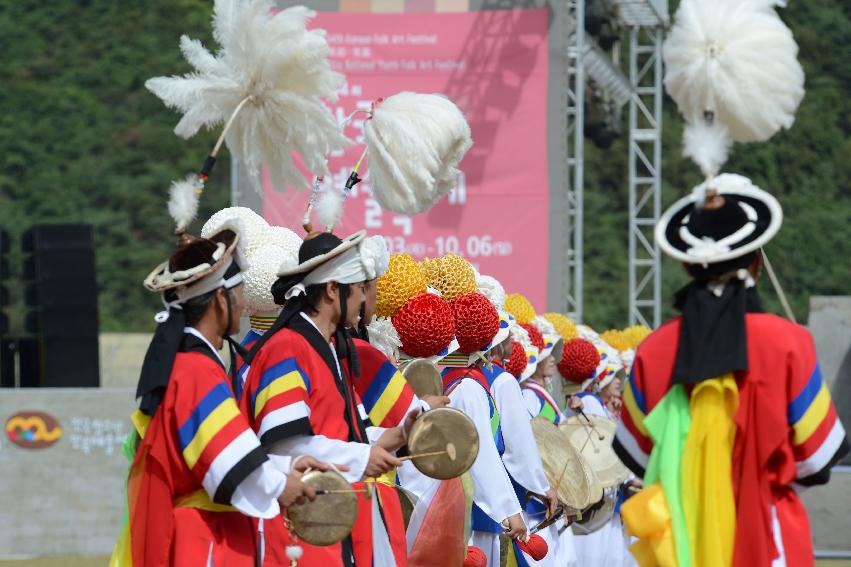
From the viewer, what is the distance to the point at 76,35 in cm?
4419

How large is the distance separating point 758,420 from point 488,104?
10195 mm

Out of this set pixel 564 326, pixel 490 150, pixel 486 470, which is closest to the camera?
pixel 486 470

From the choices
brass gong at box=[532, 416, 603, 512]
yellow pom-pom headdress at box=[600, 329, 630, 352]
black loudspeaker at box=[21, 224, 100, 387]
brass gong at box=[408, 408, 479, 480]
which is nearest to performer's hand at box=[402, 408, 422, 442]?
brass gong at box=[408, 408, 479, 480]

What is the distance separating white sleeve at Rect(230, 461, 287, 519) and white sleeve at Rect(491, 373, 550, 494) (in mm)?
2607

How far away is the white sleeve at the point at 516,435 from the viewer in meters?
7.06

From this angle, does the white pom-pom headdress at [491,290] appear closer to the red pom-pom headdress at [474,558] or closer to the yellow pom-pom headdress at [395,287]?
the yellow pom-pom headdress at [395,287]

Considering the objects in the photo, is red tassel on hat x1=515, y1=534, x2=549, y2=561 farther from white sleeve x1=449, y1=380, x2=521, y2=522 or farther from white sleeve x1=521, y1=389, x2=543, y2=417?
white sleeve x1=521, y1=389, x2=543, y2=417

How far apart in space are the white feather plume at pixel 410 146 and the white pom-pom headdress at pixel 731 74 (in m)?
1.41

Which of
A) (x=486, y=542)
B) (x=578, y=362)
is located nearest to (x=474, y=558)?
(x=486, y=542)

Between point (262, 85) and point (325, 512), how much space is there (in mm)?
1510

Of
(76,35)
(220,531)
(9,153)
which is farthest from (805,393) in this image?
(76,35)

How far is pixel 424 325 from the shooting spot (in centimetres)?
648

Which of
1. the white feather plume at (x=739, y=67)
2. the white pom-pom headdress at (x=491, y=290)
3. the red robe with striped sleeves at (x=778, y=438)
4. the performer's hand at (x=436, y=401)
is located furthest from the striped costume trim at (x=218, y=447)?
the white pom-pom headdress at (x=491, y=290)

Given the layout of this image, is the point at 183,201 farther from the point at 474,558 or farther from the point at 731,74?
the point at 474,558
